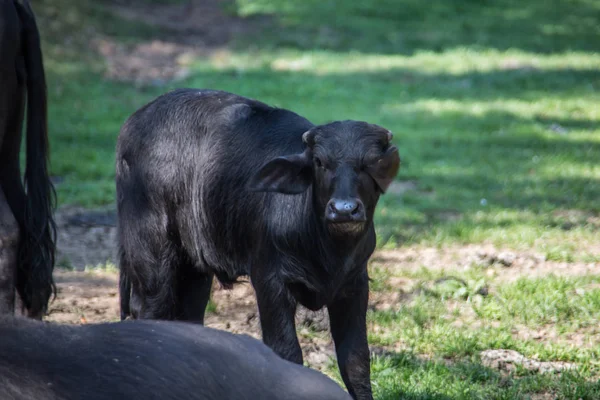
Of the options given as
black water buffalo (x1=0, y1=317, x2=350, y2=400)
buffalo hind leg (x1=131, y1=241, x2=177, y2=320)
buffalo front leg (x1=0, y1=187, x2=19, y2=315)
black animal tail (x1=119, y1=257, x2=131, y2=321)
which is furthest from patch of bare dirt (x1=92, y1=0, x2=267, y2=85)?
black water buffalo (x1=0, y1=317, x2=350, y2=400)

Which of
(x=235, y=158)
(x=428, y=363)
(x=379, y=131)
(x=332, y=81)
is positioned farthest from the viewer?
(x=332, y=81)

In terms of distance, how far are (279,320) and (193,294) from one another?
1.20 metres

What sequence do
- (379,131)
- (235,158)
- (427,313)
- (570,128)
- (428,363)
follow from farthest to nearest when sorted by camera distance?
(570,128)
(427,313)
(428,363)
(235,158)
(379,131)

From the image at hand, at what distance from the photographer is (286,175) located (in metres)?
4.48

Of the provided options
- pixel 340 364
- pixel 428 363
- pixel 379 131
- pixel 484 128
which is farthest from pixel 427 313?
pixel 484 128

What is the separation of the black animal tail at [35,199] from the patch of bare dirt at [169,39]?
30.3ft

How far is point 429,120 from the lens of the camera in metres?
12.7

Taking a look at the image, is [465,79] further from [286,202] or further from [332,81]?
[286,202]

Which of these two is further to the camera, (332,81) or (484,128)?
(332,81)

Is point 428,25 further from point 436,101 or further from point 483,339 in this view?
point 483,339

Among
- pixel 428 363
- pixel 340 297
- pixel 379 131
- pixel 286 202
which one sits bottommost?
pixel 428 363

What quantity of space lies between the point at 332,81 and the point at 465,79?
7.18ft

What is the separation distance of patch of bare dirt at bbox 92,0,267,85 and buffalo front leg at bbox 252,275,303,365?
35.8 feet

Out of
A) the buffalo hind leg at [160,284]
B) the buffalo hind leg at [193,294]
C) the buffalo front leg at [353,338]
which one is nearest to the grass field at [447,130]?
the buffalo front leg at [353,338]
